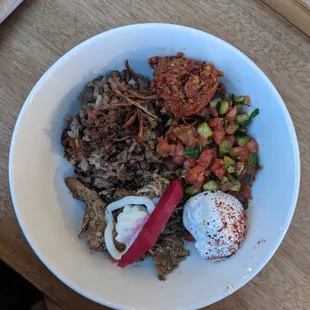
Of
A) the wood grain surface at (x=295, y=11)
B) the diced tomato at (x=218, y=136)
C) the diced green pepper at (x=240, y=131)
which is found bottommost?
the diced tomato at (x=218, y=136)

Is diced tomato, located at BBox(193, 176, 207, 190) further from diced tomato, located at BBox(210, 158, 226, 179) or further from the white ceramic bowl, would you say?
the white ceramic bowl

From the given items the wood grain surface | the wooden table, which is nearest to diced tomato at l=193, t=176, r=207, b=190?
the wooden table

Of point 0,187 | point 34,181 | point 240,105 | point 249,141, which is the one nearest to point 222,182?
point 249,141

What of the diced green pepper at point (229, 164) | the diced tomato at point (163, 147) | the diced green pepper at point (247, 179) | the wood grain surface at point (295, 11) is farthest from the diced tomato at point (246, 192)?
the wood grain surface at point (295, 11)

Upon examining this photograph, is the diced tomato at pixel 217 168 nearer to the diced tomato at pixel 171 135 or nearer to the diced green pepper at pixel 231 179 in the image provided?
the diced green pepper at pixel 231 179

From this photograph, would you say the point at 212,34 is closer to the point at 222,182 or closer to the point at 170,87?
the point at 170,87

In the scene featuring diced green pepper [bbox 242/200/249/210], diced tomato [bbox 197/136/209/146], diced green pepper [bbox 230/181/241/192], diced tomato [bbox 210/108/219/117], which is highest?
diced tomato [bbox 210/108/219/117]

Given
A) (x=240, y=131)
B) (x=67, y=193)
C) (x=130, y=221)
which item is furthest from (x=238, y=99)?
(x=67, y=193)
